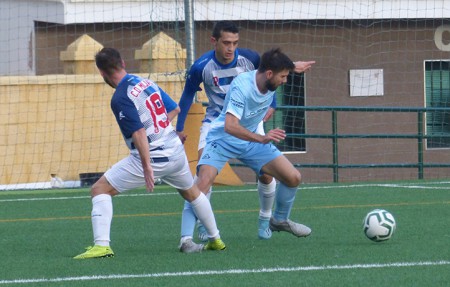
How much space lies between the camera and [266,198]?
1070 cm

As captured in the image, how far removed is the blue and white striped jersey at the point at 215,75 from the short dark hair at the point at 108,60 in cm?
169

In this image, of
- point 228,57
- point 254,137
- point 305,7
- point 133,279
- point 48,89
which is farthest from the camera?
point 305,7

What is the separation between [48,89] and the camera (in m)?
19.5

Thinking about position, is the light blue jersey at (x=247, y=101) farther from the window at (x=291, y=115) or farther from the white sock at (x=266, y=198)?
the window at (x=291, y=115)

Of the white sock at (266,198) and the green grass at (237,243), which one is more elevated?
the white sock at (266,198)

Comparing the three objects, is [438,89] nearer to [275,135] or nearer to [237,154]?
[237,154]

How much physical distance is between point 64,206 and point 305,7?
1010cm

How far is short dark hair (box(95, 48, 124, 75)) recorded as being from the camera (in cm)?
909

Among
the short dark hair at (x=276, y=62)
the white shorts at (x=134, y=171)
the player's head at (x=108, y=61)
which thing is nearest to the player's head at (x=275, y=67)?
the short dark hair at (x=276, y=62)

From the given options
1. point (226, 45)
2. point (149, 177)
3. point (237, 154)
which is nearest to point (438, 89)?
point (226, 45)

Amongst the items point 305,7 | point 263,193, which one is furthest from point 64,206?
point 305,7

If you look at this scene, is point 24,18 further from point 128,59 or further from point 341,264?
point 341,264

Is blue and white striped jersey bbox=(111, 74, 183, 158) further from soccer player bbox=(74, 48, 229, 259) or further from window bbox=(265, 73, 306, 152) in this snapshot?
window bbox=(265, 73, 306, 152)

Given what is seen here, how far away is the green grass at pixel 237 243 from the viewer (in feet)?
27.1
